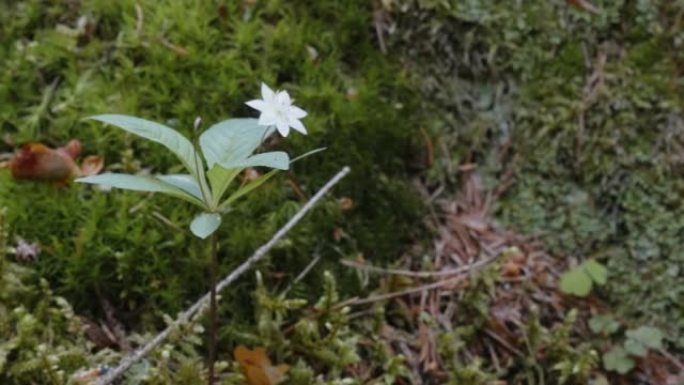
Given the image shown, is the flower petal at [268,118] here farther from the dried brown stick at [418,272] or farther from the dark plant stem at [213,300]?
the dried brown stick at [418,272]

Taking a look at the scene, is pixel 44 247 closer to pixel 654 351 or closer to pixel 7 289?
pixel 7 289

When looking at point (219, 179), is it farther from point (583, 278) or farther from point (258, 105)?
point (583, 278)

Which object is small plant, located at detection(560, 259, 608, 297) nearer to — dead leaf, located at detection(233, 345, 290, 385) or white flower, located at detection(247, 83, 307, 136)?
dead leaf, located at detection(233, 345, 290, 385)

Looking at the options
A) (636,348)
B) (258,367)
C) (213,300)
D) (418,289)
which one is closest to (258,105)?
(213,300)

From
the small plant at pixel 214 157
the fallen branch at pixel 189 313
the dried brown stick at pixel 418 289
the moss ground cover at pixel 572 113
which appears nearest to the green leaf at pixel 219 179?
the small plant at pixel 214 157

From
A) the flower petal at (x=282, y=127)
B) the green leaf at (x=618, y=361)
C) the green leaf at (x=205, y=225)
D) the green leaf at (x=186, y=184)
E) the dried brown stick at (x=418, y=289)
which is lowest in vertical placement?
the green leaf at (x=618, y=361)
